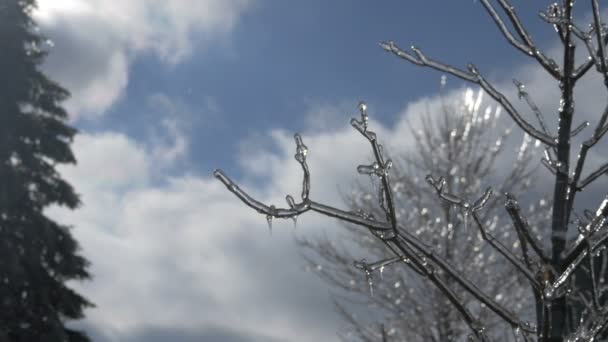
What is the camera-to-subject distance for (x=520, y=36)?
121 inches

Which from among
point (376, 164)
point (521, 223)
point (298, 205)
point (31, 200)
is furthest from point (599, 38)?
point (31, 200)

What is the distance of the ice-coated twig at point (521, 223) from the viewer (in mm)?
2682

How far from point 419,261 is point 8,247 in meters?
14.6

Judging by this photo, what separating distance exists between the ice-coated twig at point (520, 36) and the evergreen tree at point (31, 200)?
13.6 m

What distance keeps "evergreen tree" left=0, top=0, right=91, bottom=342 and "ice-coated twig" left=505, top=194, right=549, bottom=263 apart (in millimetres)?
13588

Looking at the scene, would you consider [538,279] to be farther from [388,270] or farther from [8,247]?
[8,247]

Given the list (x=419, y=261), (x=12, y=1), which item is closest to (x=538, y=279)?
(x=419, y=261)

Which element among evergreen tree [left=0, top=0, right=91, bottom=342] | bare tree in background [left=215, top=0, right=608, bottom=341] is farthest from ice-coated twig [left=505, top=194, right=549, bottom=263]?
evergreen tree [left=0, top=0, right=91, bottom=342]

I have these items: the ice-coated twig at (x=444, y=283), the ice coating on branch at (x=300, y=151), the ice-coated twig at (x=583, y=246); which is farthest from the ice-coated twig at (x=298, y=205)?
the ice-coated twig at (x=583, y=246)

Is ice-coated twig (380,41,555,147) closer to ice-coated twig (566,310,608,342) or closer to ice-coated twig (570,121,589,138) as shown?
ice-coated twig (570,121,589,138)

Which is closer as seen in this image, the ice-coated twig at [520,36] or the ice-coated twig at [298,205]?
the ice-coated twig at [298,205]

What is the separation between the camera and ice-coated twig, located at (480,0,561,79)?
301 cm

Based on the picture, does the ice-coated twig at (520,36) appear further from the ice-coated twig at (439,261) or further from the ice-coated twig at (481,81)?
the ice-coated twig at (439,261)

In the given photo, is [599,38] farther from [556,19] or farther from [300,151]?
[300,151]
